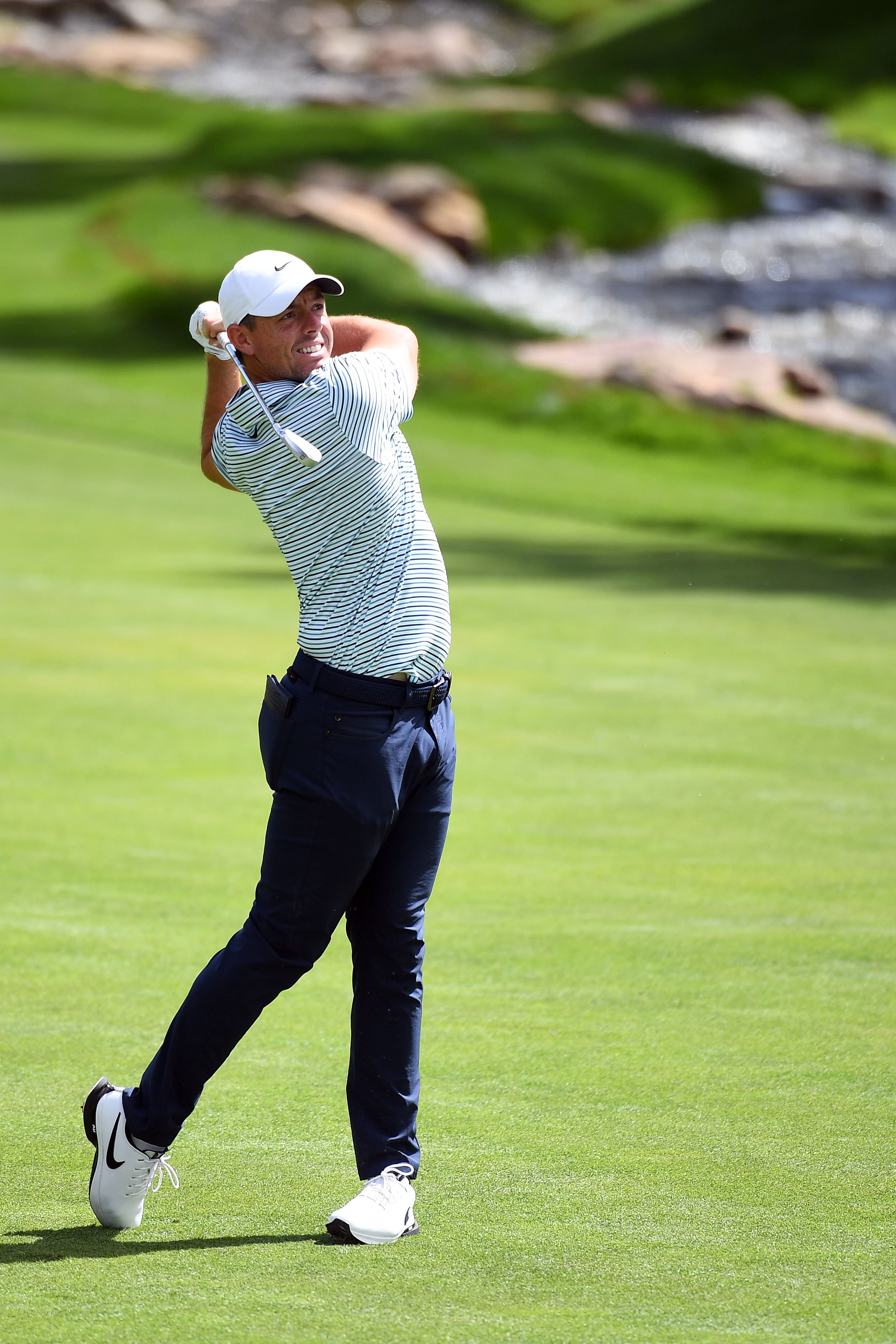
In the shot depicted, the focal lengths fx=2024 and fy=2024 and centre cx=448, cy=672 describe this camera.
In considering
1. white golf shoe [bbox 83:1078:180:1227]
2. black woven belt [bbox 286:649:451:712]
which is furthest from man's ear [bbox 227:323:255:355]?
white golf shoe [bbox 83:1078:180:1227]

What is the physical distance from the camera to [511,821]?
28.0 ft

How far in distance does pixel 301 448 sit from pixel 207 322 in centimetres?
52

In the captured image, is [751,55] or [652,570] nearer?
[652,570]

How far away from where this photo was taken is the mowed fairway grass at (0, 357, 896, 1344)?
389 cm

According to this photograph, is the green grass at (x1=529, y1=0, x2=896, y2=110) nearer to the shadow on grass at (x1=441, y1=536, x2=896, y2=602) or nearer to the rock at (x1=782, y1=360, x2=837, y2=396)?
the rock at (x1=782, y1=360, x2=837, y2=396)

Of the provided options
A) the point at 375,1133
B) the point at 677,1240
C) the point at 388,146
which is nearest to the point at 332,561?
the point at 375,1133

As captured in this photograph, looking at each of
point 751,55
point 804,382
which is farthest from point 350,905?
point 751,55

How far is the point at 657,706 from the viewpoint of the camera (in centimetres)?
1085

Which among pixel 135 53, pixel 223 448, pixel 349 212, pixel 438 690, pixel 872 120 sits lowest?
pixel 438 690

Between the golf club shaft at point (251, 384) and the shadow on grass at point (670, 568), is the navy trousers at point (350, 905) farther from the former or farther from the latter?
the shadow on grass at point (670, 568)

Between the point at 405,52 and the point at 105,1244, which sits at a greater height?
the point at 405,52

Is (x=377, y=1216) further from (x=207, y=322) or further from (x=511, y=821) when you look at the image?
(x=511, y=821)

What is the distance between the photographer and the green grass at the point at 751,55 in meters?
56.6

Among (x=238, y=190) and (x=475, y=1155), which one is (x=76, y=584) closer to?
(x=475, y=1155)
